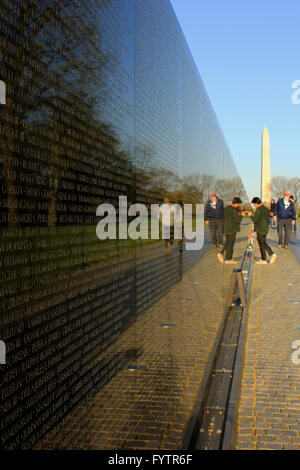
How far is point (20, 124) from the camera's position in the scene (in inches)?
57.6

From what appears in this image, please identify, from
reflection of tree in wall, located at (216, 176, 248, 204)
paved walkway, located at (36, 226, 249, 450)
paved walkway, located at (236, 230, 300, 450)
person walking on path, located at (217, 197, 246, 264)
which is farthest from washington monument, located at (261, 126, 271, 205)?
paved walkway, located at (36, 226, 249, 450)

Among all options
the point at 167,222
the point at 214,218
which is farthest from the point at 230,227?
the point at 167,222

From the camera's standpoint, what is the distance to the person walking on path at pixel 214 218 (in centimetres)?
603

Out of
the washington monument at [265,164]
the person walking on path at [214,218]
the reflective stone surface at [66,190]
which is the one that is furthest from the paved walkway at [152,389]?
the washington monument at [265,164]

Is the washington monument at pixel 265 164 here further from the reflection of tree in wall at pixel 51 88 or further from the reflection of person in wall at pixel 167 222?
the reflection of tree in wall at pixel 51 88

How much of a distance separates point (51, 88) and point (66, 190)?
379 mm

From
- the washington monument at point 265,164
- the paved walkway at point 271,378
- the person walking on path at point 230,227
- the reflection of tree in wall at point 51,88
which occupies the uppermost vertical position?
the washington monument at point 265,164

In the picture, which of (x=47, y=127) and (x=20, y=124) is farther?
(x=47, y=127)

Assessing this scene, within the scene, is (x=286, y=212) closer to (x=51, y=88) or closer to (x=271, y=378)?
(x=271, y=378)

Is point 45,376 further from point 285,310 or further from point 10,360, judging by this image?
point 285,310

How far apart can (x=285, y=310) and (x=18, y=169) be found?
6378 mm

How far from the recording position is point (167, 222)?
3645 mm

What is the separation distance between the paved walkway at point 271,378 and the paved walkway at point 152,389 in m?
0.45
